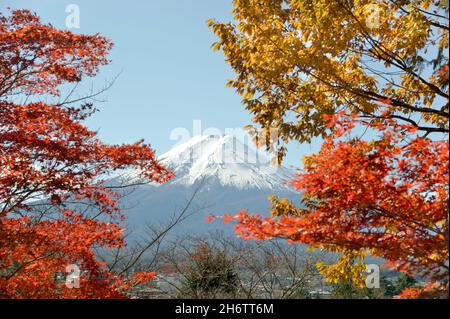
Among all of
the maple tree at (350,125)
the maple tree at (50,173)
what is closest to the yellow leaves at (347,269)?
the maple tree at (350,125)

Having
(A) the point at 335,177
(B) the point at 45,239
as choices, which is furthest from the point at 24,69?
(A) the point at 335,177

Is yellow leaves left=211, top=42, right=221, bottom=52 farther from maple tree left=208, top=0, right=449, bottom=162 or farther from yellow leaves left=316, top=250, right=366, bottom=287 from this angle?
yellow leaves left=316, top=250, right=366, bottom=287

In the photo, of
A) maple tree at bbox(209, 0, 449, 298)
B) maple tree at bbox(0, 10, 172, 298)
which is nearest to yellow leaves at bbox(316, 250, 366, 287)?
maple tree at bbox(209, 0, 449, 298)

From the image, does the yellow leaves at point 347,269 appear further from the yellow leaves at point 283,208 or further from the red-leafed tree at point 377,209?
the red-leafed tree at point 377,209

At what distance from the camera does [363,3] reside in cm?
876

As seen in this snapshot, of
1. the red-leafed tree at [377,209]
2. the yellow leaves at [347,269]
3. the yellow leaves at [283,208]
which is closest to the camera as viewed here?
the red-leafed tree at [377,209]

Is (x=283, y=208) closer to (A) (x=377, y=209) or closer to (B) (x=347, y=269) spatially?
(B) (x=347, y=269)

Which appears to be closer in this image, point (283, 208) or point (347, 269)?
point (283, 208)

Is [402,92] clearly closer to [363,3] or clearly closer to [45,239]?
[363,3]

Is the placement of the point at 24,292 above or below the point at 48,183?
below

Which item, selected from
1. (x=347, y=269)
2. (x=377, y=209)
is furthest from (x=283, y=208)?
(x=377, y=209)

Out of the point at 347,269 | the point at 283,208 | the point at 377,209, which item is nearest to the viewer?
the point at 377,209
